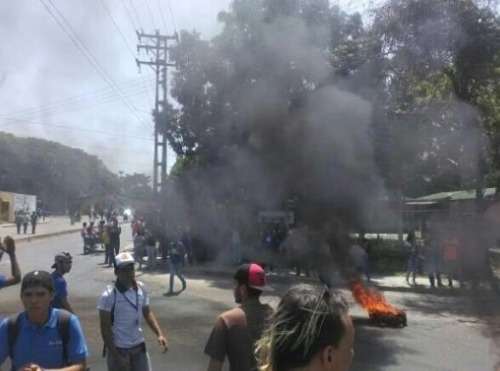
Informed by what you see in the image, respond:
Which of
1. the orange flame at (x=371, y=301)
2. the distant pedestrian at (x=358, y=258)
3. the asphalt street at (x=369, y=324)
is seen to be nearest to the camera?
the asphalt street at (x=369, y=324)

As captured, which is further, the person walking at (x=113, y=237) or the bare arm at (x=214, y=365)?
the person walking at (x=113, y=237)

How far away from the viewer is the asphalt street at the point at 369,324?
18.7 ft

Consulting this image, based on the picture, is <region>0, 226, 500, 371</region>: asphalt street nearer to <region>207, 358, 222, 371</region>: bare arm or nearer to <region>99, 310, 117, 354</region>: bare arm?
<region>99, 310, 117, 354</region>: bare arm

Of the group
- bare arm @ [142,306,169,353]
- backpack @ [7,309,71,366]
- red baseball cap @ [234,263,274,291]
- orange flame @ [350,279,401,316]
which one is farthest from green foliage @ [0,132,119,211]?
red baseball cap @ [234,263,274,291]

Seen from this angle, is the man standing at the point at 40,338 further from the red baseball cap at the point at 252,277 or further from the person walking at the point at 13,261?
the person walking at the point at 13,261

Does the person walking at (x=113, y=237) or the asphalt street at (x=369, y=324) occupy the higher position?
the person walking at (x=113, y=237)

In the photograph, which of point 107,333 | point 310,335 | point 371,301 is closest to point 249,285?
point 107,333

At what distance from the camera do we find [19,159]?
45.5 meters

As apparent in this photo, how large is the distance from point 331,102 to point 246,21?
114 inches

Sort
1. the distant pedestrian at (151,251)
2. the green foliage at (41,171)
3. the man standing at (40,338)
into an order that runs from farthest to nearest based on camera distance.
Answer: the green foliage at (41,171) → the distant pedestrian at (151,251) → the man standing at (40,338)

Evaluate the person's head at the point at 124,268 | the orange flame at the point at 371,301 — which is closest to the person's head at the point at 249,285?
the person's head at the point at 124,268

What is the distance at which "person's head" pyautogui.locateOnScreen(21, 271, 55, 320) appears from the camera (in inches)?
94.8

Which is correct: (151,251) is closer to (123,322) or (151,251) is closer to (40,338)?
(123,322)

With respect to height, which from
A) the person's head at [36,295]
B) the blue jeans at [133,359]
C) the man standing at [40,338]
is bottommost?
the blue jeans at [133,359]
